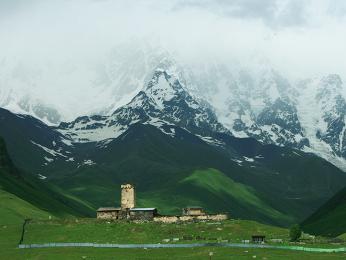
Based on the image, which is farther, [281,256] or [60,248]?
[60,248]

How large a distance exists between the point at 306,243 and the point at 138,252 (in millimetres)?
38830

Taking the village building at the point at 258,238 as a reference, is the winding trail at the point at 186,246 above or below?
below

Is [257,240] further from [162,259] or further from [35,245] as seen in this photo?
[35,245]

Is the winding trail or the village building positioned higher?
the village building

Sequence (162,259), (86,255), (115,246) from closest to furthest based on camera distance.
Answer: (162,259) < (86,255) < (115,246)

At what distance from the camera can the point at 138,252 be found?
7170 inches

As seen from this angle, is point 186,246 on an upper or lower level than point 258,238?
lower

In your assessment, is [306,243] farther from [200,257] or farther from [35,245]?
[35,245]

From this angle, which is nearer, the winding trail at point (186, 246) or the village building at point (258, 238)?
the winding trail at point (186, 246)

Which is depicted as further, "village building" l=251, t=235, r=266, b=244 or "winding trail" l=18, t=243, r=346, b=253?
"village building" l=251, t=235, r=266, b=244

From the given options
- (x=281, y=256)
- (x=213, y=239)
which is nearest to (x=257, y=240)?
(x=213, y=239)

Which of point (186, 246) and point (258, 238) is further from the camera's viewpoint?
point (258, 238)

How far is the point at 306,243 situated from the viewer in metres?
197

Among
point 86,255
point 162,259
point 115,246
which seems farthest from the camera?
point 115,246
